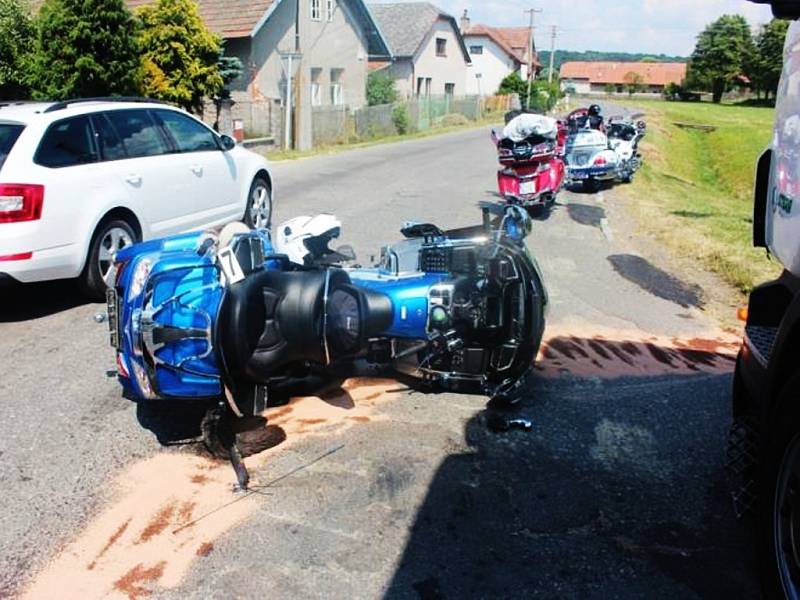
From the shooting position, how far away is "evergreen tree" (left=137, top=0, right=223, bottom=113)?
20.1 m

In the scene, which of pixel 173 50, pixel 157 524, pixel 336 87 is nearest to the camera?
pixel 157 524

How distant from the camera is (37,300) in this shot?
716 cm

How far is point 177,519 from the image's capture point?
11.9 feet

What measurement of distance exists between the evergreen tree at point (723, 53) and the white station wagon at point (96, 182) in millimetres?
94918

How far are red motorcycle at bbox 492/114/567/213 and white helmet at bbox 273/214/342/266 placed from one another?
266 inches

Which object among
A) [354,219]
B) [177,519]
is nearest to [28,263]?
[177,519]

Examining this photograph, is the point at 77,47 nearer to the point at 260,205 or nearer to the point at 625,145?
the point at 260,205

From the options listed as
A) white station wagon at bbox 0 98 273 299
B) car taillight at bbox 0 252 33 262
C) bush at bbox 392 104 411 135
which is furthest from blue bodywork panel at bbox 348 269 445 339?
bush at bbox 392 104 411 135

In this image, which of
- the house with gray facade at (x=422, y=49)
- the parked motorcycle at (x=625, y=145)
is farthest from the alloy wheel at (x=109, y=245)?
the house with gray facade at (x=422, y=49)

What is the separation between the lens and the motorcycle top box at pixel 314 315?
3.88 meters

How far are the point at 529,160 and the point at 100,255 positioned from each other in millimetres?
6503

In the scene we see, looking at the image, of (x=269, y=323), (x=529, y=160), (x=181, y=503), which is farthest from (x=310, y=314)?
(x=529, y=160)

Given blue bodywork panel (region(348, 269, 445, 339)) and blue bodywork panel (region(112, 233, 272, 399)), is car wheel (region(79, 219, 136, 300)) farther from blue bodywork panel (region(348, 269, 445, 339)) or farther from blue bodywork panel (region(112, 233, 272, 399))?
blue bodywork panel (region(348, 269, 445, 339))

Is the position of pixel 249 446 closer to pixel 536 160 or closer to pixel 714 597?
pixel 714 597
